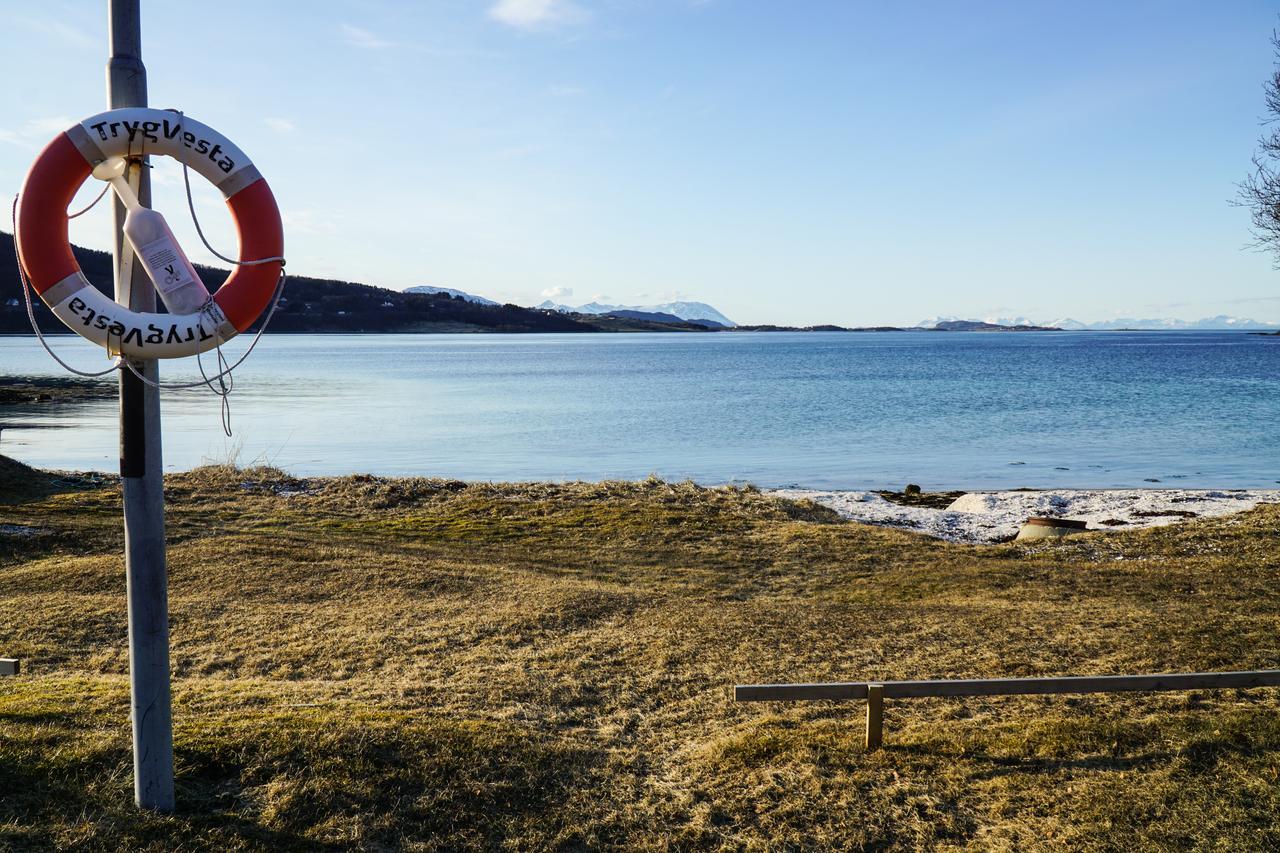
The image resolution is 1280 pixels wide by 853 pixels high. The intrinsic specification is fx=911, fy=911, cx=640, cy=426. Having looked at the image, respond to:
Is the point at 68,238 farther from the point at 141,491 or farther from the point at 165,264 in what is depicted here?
the point at 141,491

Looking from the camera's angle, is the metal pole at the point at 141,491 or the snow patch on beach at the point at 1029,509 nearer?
the metal pole at the point at 141,491

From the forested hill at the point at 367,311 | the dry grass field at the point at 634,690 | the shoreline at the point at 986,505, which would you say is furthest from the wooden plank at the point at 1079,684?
the forested hill at the point at 367,311

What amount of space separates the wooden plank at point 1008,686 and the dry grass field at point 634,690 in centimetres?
32

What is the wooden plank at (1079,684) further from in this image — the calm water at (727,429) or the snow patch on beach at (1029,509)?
the calm water at (727,429)

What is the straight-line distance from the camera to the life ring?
4480 mm

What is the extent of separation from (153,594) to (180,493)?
1404 cm

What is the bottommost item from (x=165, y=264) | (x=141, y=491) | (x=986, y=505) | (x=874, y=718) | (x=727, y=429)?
(x=727, y=429)

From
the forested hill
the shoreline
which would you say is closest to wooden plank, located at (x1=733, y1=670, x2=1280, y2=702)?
the shoreline

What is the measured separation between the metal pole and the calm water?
21090 millimetres

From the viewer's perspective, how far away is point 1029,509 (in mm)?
18484

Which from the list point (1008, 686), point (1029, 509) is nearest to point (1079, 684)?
point (1008, 686)

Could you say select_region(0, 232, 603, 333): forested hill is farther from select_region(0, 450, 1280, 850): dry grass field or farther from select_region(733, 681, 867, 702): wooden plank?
select_region(733, 681, 867, 702): wooden plank

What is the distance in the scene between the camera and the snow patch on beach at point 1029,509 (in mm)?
16688

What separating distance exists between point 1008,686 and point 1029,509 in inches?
538
